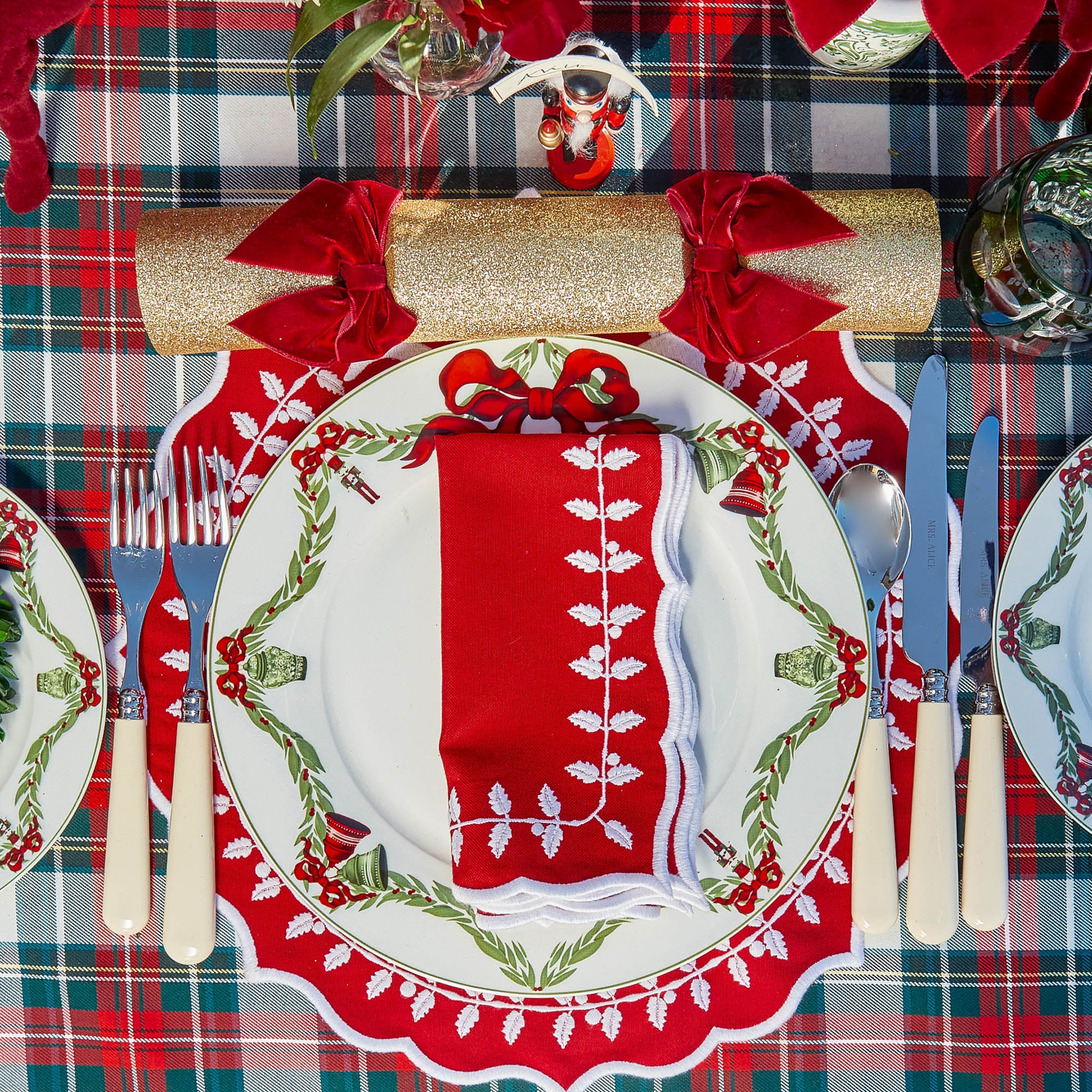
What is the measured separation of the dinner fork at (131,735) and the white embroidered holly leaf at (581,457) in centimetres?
37

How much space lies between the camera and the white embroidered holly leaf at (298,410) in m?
0.83

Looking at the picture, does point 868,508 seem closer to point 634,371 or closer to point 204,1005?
point 634,371

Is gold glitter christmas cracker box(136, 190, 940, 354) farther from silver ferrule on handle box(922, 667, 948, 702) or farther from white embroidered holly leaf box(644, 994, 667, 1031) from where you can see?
white embroidered holly leaf box(644, 994, 667, 1031)

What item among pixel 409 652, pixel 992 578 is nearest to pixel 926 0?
pixel 992 578

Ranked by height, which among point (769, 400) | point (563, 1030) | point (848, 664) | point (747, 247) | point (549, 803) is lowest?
point (563, 1030)

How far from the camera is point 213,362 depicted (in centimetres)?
83

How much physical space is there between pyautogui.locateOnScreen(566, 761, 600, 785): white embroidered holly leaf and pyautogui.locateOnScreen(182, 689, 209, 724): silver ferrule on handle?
1.10 feet

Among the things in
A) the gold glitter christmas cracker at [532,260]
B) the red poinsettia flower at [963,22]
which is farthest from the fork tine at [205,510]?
the red poinsettia flower at [963,22]

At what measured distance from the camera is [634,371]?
810mm

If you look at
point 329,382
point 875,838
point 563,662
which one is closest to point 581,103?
point 329,382

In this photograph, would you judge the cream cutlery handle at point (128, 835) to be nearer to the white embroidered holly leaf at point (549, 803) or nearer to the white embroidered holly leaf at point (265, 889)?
the white embroidered holly leaf at point (265, 889)

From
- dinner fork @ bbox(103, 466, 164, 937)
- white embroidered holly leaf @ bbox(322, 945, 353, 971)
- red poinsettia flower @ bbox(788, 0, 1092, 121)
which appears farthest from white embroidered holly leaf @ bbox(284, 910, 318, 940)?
red poinsettia flower @ bbox(788, 0, 1092, 121)

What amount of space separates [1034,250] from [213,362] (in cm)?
73

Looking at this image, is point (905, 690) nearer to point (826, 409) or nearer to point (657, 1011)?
point (826, 409)
